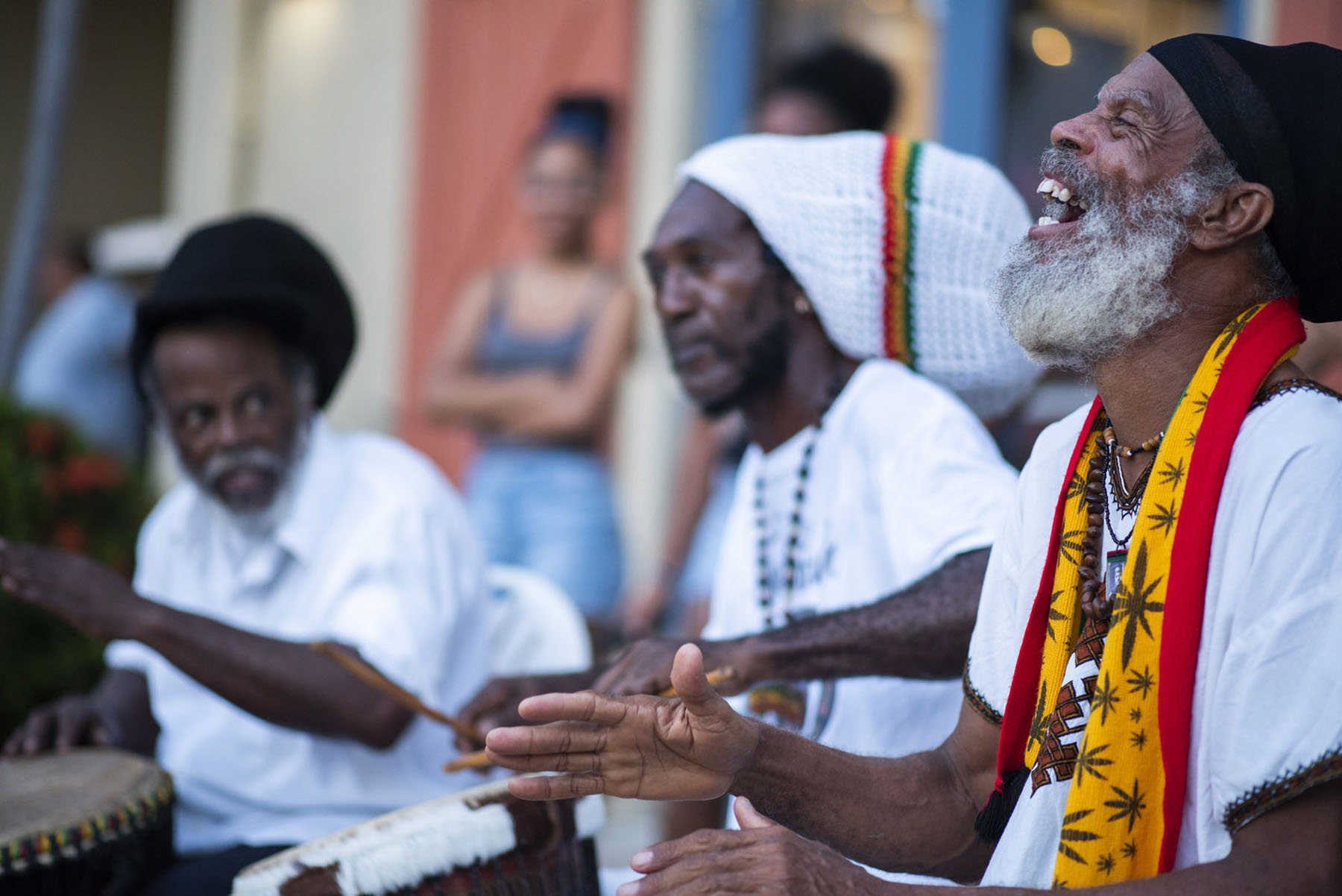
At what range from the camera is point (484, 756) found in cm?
239

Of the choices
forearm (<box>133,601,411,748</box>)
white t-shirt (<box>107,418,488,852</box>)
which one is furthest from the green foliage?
forearm (<box>133,601,411,748</box>)

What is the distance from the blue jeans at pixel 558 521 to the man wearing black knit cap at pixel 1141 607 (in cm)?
287

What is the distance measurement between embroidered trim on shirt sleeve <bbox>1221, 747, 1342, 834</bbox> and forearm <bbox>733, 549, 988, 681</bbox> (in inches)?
32.2

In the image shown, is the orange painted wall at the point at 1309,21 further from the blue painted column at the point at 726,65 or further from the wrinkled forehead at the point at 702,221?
the blue painted column at the point at 726,65

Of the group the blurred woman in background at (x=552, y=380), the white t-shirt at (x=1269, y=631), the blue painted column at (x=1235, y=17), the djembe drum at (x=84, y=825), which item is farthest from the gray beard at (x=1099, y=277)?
the blurred woman in background at (x=552, y=380)

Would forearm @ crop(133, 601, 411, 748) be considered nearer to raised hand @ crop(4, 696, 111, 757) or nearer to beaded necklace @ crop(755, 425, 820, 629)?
raised hand @ crop(4, 696, 111, 757)

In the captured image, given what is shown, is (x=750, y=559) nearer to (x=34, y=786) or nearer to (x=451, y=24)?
(x=34, y=786)

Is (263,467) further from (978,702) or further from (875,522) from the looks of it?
(978,702)

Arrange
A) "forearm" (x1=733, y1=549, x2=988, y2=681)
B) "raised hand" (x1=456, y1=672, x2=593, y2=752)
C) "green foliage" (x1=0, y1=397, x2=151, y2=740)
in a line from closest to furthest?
"forearm" (x1=733, y1=549, x2=988, y2=681) → "raised hand" (x1=456, y1=672, x2=593, y2=752) → "green foliage" (x1=0, y1=397, x2=151, y2=740)

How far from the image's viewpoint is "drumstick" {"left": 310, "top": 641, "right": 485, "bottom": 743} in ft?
8.42

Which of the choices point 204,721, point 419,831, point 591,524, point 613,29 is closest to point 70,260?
point 613,29

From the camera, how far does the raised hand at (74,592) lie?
2680mm

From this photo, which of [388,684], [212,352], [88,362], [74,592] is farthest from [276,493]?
[88,362]

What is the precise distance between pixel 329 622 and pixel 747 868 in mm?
1528
